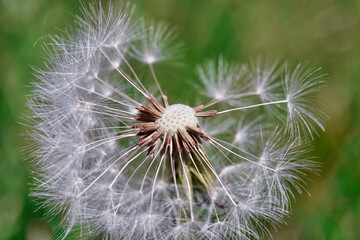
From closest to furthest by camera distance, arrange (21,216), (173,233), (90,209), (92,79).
→ 1. (173,233)
2. (90,209)
3. (92,79)
4. (21,216)

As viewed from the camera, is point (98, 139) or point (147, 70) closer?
point (98, 139)

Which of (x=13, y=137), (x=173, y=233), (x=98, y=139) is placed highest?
(x=13, y=137)

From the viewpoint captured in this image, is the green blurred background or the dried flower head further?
the green blurred background

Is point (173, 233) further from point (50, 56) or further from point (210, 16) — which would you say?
point (210, 16)

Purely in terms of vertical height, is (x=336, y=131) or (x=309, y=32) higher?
(x=309, y=32)

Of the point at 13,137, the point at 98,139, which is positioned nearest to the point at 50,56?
the point at 98,139
